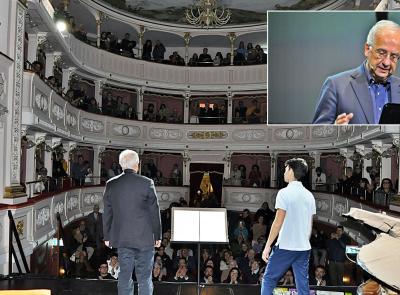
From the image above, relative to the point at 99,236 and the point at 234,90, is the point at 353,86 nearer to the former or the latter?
the point at 99,236

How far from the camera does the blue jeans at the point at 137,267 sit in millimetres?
5406

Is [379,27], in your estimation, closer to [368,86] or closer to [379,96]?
[368,86]

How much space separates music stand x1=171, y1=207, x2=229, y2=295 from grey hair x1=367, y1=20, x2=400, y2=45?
342 centimetres

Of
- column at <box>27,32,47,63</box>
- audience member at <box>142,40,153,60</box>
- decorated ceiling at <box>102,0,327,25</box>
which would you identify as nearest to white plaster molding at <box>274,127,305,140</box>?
decorated ceiling at <box>102,0,327,25</box>

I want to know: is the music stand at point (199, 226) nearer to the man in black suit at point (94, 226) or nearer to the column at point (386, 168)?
the column at point (386, 168)

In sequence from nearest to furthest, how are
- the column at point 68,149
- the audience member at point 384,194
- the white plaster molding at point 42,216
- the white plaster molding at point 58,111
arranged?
the white plaster molding at point 42,216
the audience member at point 384,194
the white plaster molding at point 58,111
the column at point 68,149

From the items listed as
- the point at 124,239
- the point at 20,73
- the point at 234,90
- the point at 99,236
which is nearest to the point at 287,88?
the point at 124,239

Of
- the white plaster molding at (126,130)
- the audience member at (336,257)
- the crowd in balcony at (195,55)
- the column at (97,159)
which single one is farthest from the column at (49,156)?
the crowd in balcony at (195,55)

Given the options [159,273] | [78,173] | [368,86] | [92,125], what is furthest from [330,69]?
[92,125]

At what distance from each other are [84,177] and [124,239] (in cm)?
1402

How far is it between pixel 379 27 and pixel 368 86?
88 centimetres

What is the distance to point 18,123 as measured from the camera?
9711 millimetres

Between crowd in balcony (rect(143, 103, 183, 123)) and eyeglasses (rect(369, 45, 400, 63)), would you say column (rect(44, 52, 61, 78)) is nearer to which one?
crowd in balcony (rect(143, 103, 183, 123))

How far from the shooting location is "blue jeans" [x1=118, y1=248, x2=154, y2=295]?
5406mm
